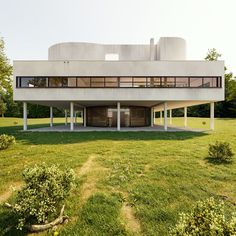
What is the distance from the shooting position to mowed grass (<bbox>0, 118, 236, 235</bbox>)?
5000mm

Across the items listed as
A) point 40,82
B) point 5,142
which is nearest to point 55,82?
point 40,82

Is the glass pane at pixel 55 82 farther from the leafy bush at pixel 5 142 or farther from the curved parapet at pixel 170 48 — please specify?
the curved parapet at pixel 170 48

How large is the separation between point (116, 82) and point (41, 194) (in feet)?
55.5

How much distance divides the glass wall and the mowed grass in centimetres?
1001

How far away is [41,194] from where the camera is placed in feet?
15.5

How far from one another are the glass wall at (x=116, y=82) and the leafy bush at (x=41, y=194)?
16.1m

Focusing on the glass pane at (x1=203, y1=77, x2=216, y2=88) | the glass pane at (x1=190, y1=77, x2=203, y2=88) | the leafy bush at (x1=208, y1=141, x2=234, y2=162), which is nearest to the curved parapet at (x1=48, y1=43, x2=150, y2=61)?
the glass pane at (x1=190, y1=77, x2=203, y2=88)

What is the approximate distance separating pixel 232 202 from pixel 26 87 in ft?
69.8

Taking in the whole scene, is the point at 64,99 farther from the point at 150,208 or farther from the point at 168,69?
the point at 150,208

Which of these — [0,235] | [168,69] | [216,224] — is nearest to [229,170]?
[216,224]

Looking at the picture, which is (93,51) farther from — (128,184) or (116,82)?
(128,184)

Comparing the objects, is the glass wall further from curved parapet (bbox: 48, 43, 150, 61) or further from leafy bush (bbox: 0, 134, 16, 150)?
leafy bush (bbox: 0, 134, 16, 150)

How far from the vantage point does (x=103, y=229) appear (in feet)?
15.6

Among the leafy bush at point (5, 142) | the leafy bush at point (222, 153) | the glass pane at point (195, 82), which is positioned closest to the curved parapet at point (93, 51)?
the glass pane at point (195, 82)
